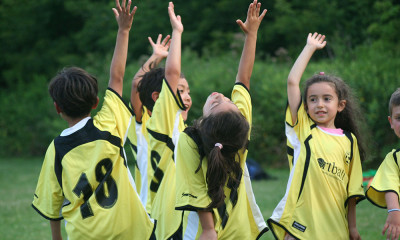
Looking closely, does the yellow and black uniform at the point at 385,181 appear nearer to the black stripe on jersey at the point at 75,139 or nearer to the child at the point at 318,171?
the child at the point at 318,171

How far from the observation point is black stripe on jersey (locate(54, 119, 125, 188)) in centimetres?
355

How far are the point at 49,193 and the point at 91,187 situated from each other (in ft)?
0.94

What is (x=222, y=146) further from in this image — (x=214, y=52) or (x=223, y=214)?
(x=214, y=52)

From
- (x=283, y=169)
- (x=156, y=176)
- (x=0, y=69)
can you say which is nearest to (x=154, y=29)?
(x=0, y=69)

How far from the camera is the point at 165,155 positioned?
13.0ft

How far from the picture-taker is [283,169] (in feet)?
41.8

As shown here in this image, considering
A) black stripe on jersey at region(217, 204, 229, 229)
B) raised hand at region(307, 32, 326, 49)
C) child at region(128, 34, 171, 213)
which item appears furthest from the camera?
child at region(128, 34, 171, 213)

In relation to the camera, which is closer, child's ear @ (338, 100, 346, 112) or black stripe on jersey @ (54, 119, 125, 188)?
black stripe on jersey @ (54, 119, 125, 188)

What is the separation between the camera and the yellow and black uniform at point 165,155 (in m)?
3.85

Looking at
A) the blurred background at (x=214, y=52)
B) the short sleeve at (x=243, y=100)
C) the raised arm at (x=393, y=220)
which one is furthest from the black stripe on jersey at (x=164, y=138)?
the blurred background at (x=214, y=52)

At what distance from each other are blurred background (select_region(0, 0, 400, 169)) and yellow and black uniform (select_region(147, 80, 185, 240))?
5088mm

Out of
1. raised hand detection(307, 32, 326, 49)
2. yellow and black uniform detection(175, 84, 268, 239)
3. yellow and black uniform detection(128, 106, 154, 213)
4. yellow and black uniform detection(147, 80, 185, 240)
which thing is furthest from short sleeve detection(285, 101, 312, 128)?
yellow and black uniform detection(128, 106, 154, 213)

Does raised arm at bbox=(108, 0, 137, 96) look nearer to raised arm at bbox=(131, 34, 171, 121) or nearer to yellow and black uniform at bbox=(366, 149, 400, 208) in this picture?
raised arm at bbox=(131, 34, 171, 121)

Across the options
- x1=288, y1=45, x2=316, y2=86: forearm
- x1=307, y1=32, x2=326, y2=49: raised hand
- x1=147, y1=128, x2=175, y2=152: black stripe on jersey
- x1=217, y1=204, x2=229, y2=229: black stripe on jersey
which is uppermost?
x1=307, y1=32, x2=326, y2=49: raised hand
